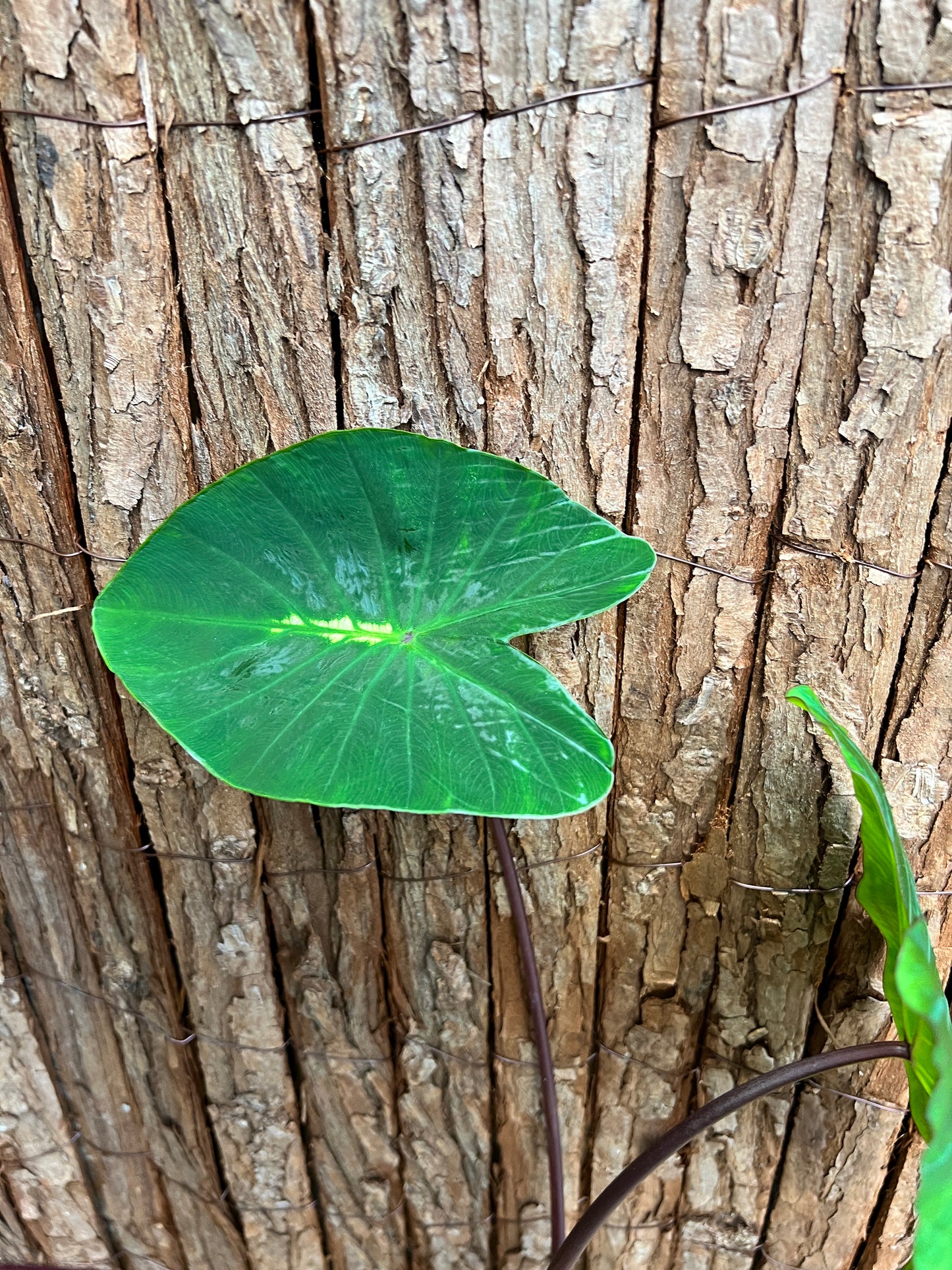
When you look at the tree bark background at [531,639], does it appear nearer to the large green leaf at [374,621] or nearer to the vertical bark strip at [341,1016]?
the vertical bark strip at [341,1016]

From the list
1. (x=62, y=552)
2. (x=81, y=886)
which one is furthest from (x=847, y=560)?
(x=81, y=886)

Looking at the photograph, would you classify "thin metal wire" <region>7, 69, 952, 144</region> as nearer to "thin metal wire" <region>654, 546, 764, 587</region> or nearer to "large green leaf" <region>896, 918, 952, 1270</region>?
"thin metal wire" <region>654, 546, 764, 587</region>

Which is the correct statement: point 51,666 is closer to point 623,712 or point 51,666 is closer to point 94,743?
point 94,743

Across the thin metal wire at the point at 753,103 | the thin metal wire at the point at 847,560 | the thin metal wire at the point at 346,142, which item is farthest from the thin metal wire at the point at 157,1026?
the thin metal wire at the point at 753,103

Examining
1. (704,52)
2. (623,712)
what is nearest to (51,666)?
(623,712)

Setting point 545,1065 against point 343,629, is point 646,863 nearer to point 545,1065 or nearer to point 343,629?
point 545,1065

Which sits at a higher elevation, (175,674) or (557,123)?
(557,123)

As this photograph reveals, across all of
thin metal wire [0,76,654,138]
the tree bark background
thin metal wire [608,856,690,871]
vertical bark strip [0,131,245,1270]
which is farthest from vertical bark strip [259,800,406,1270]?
thin metal wire [0,76,654,138]
